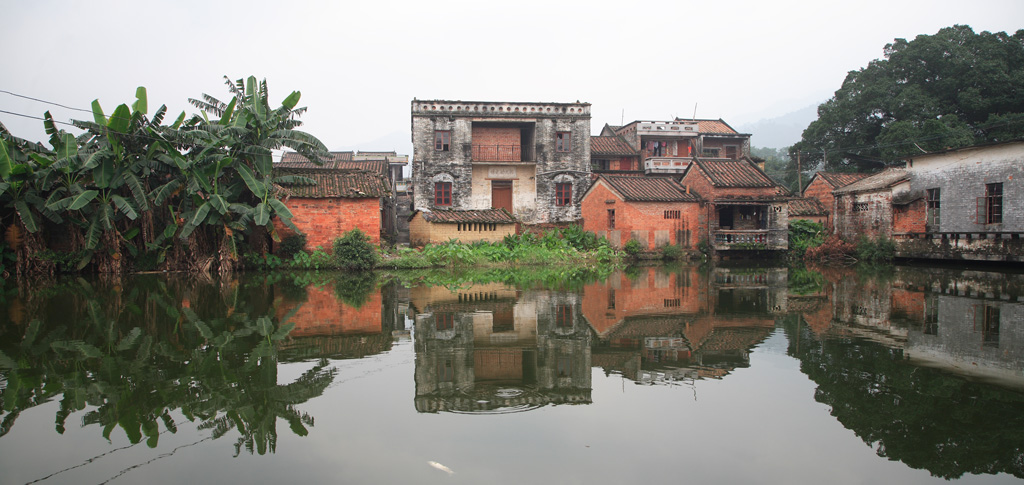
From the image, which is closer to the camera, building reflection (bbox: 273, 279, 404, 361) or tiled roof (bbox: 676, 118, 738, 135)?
building reflection (bbox: 273, 279, 404, 361)

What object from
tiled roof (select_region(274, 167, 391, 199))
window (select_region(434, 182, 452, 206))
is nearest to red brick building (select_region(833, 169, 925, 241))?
window (select_region(434, 182, 452, 206))

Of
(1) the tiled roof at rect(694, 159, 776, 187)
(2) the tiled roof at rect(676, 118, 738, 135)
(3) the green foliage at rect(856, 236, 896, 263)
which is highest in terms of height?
(2) the tiled roof at rect(676, 118, 738, 135)

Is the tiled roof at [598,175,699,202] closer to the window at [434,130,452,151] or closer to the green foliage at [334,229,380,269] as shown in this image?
the window at [434,130,452,151]

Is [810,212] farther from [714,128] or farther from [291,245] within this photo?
[291,245]

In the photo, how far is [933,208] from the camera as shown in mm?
24938

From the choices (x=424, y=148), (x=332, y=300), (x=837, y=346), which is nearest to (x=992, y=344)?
(x=837, y=346)

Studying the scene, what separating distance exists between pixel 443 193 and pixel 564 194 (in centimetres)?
632

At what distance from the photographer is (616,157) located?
3762 cm

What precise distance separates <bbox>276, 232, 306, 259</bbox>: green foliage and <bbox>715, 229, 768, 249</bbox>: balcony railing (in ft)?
60.1

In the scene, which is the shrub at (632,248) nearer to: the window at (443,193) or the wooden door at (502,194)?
the wooden door at (502,194)

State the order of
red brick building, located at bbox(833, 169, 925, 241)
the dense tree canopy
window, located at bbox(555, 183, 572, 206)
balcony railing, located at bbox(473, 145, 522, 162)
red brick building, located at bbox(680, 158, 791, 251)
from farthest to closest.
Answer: the dense tree canopy, window, located at bbox(555, 183, 572, 206), balcony railing, located at bbox(473, 145, 522, 162), red brick building, located at bbox(680, 158, 791, 251), red brick building, located at bbox(833, 169, 925, 241)

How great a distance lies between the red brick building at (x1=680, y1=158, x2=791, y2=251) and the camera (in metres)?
28.7

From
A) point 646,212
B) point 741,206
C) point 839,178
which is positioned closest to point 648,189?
point 646,212

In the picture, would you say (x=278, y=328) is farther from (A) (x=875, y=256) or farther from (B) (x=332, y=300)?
(A) (x=875, y=256)
